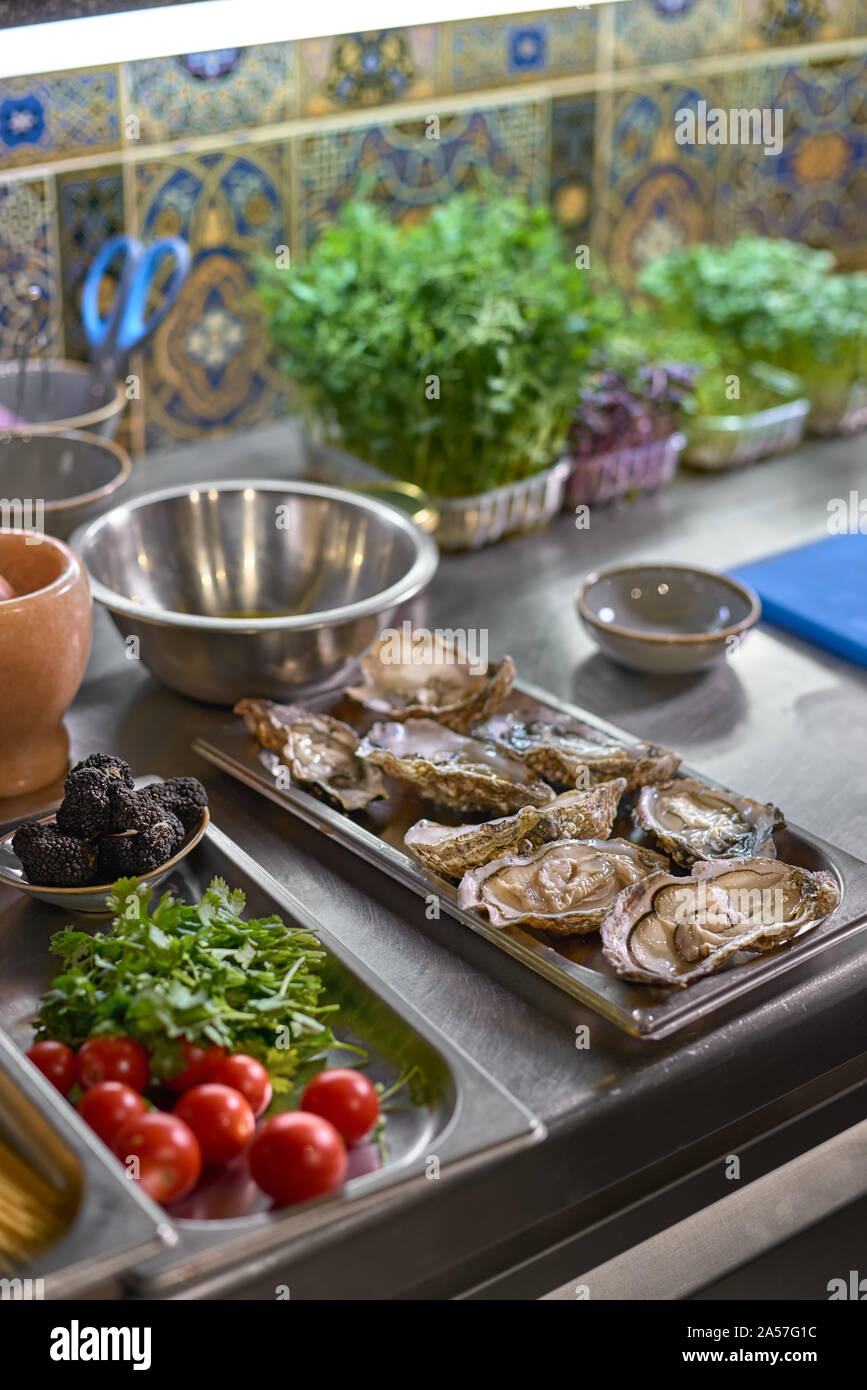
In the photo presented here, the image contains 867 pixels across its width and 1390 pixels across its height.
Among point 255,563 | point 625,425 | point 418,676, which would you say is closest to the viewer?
point 418,676

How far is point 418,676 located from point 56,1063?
0.59m

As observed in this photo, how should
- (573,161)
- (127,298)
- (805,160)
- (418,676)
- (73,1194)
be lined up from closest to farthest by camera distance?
(73,1194) → (418,676) → (127,298) → (573,161) → (805,160)

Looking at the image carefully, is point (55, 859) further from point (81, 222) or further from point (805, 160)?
point (805, 160)

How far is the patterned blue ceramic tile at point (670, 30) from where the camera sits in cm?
219

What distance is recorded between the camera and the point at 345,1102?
35.2 inches

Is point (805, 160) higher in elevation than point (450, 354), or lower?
higher

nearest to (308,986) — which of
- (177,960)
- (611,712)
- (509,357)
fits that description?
(177,960)

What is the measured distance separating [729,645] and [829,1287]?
61 cm

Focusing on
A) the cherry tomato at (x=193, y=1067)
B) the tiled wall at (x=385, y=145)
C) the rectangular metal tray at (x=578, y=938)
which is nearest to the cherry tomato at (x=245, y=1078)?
the cherry tomato at (x=193, y=1067)

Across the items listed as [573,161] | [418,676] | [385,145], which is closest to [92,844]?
[418,676]

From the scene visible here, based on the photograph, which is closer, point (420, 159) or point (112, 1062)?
point (112, 1062)

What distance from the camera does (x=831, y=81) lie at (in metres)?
2.48

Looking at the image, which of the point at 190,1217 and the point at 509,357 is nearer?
the point at 190,1217

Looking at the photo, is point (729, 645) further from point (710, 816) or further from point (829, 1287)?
point (829, 1287)
